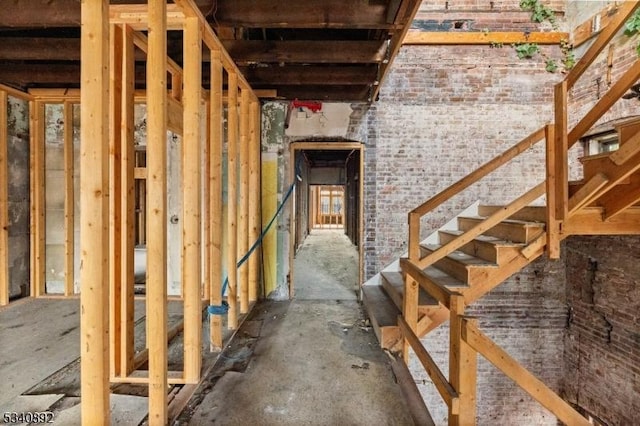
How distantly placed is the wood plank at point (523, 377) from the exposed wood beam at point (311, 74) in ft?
9.35

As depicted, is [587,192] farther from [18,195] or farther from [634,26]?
[18,195]

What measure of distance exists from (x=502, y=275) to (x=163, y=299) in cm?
283

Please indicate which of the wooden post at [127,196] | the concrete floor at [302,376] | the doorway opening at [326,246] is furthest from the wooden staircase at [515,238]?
the wooden post at [127,196]

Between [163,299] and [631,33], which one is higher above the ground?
[631,33]

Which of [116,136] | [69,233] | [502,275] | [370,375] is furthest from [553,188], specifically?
[69,233]

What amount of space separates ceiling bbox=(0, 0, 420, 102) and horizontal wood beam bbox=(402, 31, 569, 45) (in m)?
1.14

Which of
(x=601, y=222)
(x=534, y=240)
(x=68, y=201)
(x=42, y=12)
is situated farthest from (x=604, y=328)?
(x=68, y=201)

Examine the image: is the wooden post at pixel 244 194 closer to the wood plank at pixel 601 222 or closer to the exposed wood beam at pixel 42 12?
the exposed wood beam at pixel 42 12

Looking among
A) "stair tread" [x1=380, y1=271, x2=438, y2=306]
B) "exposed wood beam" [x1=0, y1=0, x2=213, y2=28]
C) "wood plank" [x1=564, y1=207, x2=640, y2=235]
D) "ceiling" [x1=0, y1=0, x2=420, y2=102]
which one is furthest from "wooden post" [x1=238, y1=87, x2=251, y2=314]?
"wood plank" [x1=564, y1=207, x2=640, y2=235]

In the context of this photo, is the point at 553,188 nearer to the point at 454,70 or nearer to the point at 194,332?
the point at 454,70

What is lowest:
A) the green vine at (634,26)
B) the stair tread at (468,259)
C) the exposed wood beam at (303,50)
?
the stair tread at (468,259)

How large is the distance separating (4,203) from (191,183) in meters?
3.50

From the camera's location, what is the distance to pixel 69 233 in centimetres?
421

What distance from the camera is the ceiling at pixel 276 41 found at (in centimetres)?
251
